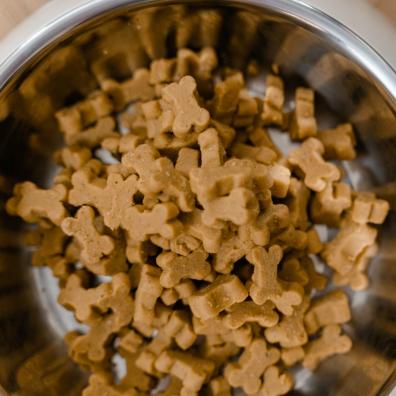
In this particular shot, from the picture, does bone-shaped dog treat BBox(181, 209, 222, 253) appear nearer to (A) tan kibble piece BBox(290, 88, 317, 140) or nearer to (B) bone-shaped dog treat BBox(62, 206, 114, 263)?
(B) bone-shaped dog treat BBox(62, 206, 114, 263)

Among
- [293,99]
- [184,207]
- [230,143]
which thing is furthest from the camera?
[293,99]

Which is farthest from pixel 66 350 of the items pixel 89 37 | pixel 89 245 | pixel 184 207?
pixel 89 37

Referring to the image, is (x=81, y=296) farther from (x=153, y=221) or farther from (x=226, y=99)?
(x=226, y=99)

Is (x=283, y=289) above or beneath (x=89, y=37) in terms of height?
beneath

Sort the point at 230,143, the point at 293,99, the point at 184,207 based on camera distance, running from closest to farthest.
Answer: the point at 184,207, the point at 230,143, the point at 293,99

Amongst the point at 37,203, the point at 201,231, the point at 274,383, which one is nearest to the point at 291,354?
the point at 274,383

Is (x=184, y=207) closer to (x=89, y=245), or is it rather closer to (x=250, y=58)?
(x=89, y=245)
